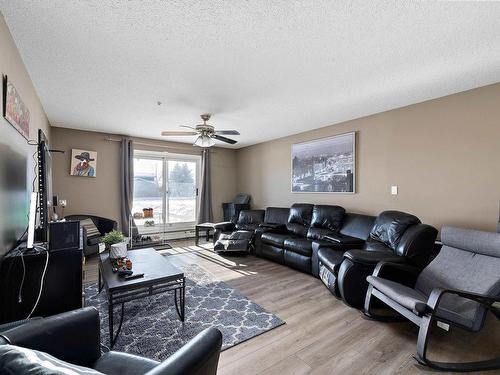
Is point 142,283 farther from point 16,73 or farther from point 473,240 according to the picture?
point 473,240

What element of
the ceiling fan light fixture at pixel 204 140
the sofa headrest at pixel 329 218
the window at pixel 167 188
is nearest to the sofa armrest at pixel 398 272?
the sofa headrest at pixel 329 218

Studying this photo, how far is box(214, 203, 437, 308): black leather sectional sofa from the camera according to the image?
8.16 feet

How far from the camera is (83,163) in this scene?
183 inches

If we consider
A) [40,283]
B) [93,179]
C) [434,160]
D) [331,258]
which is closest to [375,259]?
[331,258]

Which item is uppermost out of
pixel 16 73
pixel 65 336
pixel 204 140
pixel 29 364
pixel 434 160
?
pixel 16 73

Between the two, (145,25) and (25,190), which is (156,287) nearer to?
(25,190)

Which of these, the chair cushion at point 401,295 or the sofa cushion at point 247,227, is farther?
the sofa cushion at point 247,227

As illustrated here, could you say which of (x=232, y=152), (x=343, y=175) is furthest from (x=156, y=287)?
(x=232, y=152)

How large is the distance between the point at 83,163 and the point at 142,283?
379 cm

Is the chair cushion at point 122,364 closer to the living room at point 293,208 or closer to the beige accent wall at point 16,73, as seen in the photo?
the living room at point 293,208

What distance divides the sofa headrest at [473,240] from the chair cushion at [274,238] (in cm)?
207

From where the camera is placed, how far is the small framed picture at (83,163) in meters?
4.57

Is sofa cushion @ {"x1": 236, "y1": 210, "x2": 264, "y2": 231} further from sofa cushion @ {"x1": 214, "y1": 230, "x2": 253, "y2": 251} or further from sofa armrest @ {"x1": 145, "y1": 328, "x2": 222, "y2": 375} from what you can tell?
sofa armrest @ {"x1": 145, "y1": 328, "x2": 222, "y2": 375}

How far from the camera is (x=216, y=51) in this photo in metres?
2.04
